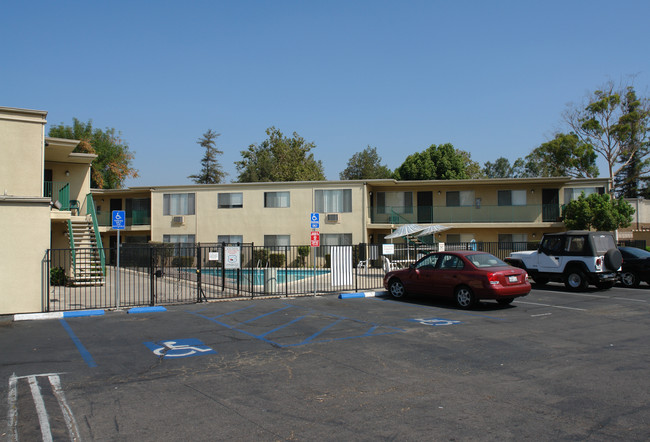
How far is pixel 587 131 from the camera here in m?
46.9

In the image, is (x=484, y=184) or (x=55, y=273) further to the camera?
(x=484, y=184)

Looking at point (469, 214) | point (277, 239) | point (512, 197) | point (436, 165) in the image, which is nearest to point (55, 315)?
point (277, 239)

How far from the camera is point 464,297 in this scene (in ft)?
44.8

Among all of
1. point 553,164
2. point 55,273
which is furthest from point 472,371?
point 553,164

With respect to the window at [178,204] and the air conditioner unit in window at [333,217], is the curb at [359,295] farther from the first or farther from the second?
the window at [178,204]

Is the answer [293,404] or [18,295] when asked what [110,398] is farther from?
[18,295]

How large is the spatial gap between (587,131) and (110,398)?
5080cm

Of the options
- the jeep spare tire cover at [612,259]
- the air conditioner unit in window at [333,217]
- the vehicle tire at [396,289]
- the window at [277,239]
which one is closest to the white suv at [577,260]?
the jeep spare tire cover at [612,259]

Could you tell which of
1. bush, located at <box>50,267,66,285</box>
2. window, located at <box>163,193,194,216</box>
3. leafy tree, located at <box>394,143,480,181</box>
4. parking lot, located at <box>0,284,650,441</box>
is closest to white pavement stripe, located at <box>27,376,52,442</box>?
parking lot, located at <box>0,284,650,441</box>

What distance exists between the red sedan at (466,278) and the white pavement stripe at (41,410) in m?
10.5

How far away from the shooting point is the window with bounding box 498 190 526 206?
3362cm

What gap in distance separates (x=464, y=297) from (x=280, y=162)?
43455mm

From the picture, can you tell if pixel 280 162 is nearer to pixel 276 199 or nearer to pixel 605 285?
pixel 276 199

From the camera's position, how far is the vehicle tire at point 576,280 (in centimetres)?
1691
